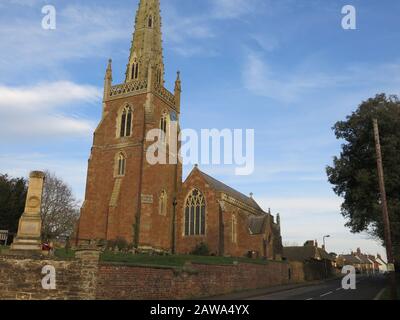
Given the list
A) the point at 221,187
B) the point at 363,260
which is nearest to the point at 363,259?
the point at 363,260

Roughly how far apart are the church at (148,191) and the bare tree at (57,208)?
17.4 m

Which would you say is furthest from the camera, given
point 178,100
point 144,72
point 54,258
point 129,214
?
point 178,100

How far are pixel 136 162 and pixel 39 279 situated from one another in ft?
74.2

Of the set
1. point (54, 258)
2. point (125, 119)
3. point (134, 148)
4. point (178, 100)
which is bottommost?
point (54, 258)

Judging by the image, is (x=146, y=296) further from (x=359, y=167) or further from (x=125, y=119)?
(x=125, y=119)

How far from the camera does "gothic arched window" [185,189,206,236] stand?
39094 mm

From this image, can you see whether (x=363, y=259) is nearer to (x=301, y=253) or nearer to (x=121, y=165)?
(x=301, y=253)

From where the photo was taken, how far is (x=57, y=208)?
53.8 metres

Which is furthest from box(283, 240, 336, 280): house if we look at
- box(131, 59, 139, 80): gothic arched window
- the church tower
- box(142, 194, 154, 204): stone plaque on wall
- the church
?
box(131, 59, 139, 80): gothic arched window

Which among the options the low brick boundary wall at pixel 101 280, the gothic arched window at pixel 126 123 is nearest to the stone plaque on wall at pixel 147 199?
the gothic arched window at pixel 126 123

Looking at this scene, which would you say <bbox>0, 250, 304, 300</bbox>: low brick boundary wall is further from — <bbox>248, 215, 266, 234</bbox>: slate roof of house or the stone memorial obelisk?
<bbox>248, 215, 266, 234</bbox>: slate roof of house
